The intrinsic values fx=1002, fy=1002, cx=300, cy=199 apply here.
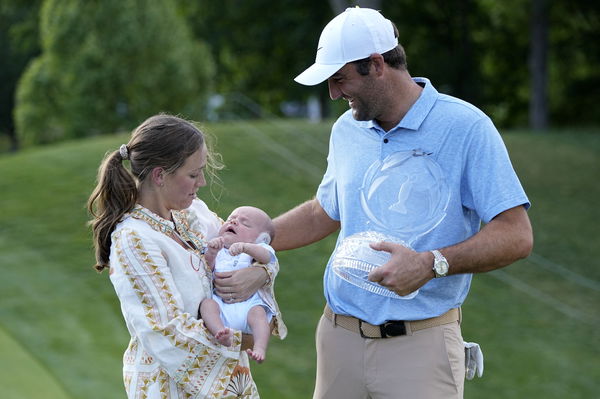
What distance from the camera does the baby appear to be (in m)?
3.04

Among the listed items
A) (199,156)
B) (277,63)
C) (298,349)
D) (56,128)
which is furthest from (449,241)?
(277,63)

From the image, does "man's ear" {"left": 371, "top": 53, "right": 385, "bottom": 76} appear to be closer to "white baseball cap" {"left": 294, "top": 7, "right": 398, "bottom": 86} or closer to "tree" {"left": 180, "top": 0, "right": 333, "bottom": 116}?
"white baseball cap" {"left": 294, "top": 7, "right": 398, "bottom": 86}

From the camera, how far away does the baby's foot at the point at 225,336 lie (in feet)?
9.79

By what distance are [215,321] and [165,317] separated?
0.17m

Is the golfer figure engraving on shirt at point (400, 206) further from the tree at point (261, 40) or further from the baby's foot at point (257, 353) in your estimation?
the tree at point (261, 40)

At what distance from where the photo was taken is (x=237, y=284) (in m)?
3.13

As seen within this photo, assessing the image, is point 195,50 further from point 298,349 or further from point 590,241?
point 298,349

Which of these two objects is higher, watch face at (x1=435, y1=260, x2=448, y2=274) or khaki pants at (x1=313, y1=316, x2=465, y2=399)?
watch face at (x1=435, y1=260, x2=448, y2=274)

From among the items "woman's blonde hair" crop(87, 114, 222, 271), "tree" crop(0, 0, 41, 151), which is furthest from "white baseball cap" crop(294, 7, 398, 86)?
"tree" crop(0, 0, 41, 151)

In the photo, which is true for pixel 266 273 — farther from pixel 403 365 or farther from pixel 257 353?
pixel 403 365

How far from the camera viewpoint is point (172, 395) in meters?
3.08

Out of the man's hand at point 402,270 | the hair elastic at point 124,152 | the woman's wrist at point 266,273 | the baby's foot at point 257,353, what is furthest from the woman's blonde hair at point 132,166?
the man's hand at point 402,270

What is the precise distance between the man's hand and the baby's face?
1.68 feet

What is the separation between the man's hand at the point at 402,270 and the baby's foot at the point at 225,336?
453 millimetres
